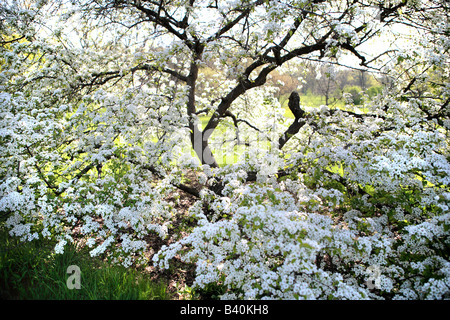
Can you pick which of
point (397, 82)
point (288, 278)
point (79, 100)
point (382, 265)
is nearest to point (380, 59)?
point (397, 82)

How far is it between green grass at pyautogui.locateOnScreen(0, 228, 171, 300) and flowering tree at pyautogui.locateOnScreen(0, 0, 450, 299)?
0.31 meters

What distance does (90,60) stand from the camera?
5.81 m

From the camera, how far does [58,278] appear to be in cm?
360

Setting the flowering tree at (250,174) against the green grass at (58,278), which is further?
the green grass at (58,278)

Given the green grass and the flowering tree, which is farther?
the green grass

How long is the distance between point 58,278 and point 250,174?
12.4 ft

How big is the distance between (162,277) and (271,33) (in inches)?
168

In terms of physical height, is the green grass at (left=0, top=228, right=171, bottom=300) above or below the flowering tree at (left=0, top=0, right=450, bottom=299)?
below

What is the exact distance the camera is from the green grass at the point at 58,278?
339cm

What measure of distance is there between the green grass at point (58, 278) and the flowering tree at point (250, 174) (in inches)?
12.1

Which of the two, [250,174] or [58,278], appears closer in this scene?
[58,278]

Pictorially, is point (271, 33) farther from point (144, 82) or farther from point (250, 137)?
point (250, 137)

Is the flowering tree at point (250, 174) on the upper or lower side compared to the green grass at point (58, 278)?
upper

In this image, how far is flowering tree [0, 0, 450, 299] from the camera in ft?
9.61
